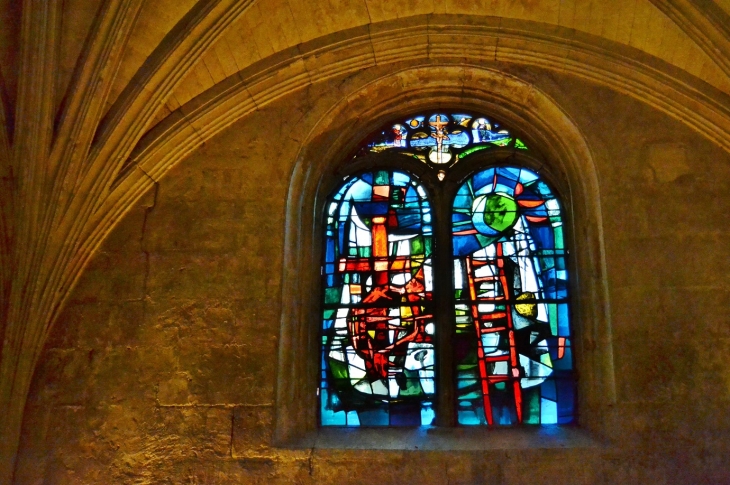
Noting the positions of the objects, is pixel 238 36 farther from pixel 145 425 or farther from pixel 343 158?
pixel 145 425

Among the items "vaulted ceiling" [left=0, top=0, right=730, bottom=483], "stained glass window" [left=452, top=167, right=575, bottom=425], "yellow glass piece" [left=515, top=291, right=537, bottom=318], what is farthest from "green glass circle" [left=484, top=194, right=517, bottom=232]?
"vaulted ceiling" [left=0, top=0, right=730, bottom=483]

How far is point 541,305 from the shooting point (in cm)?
513

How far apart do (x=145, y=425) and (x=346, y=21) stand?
310cm

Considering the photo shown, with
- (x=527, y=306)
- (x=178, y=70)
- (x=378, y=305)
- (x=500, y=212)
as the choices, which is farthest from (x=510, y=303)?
(x=178, y=70)

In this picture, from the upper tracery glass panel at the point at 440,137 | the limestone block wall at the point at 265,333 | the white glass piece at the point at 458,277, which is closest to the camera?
the limestone block wall at the point at 265,333

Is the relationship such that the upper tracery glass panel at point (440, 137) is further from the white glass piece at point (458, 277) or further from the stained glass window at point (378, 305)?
the white glass piece at point (458, 277)

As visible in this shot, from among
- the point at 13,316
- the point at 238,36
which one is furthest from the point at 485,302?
the point at 13,316

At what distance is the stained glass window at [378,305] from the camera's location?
5.00 meters

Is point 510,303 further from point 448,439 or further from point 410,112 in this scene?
point 410,112

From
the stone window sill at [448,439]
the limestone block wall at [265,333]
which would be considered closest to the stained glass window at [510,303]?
the stone window sill at [448,439]

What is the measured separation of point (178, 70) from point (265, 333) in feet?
6.32

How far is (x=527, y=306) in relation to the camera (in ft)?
16.8

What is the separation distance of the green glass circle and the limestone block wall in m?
0.72

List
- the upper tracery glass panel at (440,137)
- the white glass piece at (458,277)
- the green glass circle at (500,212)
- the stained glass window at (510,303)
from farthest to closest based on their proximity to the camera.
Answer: the upper tracery glass panel at (440,137), the green glass circle at (500,212), the white glass piece at (458,277), the stained glass window at (510,303)
